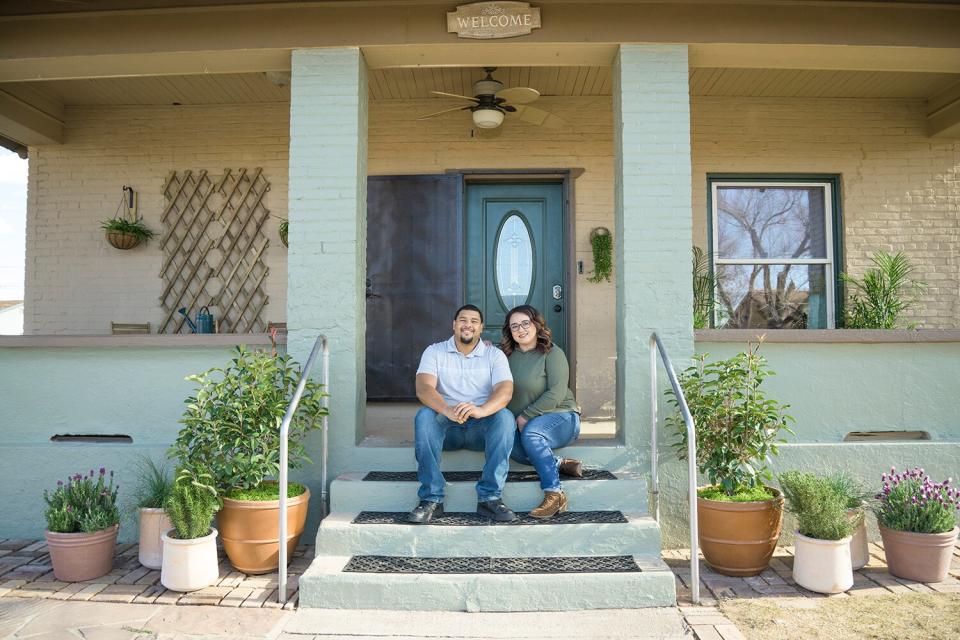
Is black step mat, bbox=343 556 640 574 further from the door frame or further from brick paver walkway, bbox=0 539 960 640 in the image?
the door frame

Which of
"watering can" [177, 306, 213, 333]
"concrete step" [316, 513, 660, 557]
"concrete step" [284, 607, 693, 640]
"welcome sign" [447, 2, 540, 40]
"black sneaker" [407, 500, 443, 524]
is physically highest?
"welcome sign" [447, 2, 540, 40]

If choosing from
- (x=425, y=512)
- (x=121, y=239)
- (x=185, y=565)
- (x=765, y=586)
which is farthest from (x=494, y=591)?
(x=121, y=239)

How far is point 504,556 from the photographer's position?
10.3 ft

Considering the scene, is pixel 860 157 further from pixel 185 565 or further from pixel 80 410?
pixel 80 410

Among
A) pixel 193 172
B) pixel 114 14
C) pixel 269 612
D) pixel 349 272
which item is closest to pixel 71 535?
pixel 269 612

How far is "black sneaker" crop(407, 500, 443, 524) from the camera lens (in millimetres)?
3227

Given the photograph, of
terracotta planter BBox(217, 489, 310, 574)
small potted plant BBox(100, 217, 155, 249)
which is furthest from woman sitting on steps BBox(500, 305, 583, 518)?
small potted plant BBox(100, 217, 155, 249)

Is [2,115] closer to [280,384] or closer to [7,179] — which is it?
[280,384]

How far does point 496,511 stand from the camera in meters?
3.26

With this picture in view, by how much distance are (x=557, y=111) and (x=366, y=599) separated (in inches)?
159

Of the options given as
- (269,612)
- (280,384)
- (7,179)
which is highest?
(7,179)

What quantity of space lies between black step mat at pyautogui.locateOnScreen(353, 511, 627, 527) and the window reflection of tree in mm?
2743

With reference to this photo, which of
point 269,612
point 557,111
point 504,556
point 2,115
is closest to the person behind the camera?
point 269,612

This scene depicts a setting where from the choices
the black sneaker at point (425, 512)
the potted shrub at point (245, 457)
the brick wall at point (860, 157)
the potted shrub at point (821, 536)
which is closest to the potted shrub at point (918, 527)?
the potted shrub at point (821, 536)
